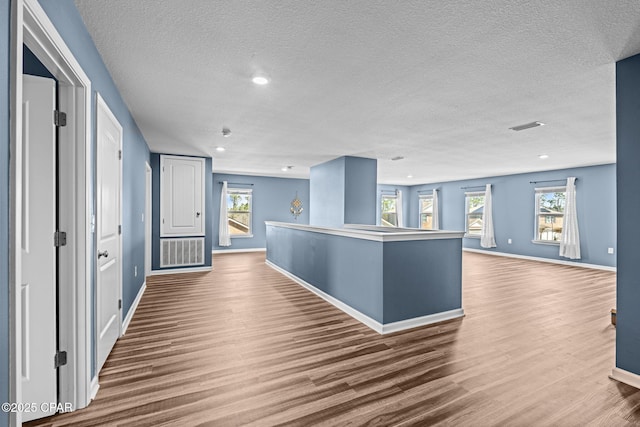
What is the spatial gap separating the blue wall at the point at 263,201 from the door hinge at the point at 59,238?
7.26 metres

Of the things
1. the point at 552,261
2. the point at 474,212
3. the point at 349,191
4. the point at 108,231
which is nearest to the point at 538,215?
the point at 552,261

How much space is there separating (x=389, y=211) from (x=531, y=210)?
15.7ft

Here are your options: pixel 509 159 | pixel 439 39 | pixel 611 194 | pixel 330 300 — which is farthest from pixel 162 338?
pixel 611 194

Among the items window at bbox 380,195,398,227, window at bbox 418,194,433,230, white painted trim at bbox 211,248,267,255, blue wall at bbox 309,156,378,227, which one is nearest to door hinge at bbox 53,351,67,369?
blue wall at bbox 309,156,378,227

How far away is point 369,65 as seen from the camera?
234cm

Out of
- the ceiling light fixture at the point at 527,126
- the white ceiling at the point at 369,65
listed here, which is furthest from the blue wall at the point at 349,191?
the ceiling light fixture at the point at 527,126

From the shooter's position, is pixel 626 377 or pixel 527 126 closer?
pixel 626 377

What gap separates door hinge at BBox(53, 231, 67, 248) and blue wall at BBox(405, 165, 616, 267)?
890 cm

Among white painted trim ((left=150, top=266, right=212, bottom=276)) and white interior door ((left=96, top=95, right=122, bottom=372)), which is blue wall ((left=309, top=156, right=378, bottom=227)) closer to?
white painted trim ((left=150, top=266, right=212, bottom=276))

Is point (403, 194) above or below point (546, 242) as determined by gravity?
above

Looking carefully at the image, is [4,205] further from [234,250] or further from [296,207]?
[296,207]

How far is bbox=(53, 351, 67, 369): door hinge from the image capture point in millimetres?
1803

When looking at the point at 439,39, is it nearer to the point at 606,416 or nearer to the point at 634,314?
the point at 634,314

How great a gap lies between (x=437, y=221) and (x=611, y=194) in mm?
4705
